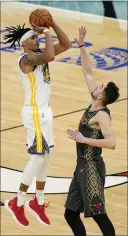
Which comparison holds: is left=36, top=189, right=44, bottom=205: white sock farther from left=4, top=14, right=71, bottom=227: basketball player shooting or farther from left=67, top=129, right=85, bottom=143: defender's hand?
left=67, top=129, right=85, bottom=143: defender's hand

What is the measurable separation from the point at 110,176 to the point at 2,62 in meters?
5.31

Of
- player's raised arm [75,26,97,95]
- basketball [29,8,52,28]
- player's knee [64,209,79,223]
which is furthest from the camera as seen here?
player's knee [64,209,79,223]

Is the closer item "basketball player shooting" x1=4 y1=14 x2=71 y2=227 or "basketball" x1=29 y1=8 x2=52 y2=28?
"basketball" x1=29 y1=8 x2=52 y2=28

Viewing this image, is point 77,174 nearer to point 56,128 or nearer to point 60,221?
point 60,221

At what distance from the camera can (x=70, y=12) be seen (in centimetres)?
1958

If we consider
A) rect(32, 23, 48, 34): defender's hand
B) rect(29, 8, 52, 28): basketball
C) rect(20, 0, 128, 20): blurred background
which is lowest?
rect(20, 0, 128, 20): blurred background

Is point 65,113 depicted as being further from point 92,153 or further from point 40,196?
point 40,196

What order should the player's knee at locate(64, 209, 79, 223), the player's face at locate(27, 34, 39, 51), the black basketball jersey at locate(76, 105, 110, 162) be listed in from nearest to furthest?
the player's face at locate(27, 34, 39, 51) → the black basketball jersey at locate(76, 105, 110, 162) → the player's knee at locate(64, 209, 79, 223)

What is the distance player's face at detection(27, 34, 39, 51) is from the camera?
7.57 m

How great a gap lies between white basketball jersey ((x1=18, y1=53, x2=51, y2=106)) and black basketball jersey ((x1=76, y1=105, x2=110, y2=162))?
52 cm

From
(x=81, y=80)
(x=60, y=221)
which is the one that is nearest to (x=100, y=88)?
(x=60, y=221)

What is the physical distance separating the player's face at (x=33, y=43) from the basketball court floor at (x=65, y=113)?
Answer: 3202 mm

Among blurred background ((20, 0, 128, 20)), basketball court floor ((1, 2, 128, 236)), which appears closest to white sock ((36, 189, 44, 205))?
basketball court floor ((1, 2, 128, 236))

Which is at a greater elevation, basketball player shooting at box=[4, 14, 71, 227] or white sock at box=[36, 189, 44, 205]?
basketball player shooting at box=[4, 14, 71, 227]
